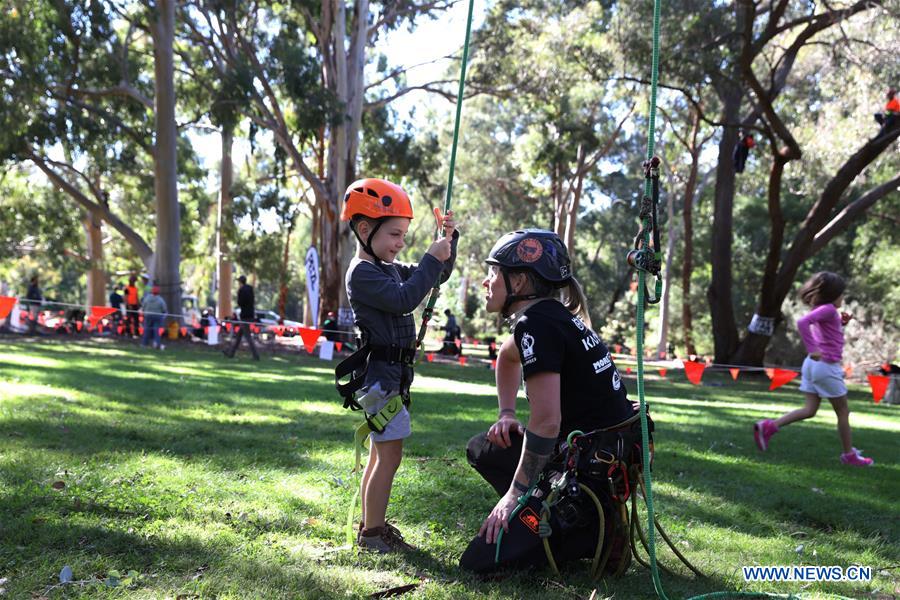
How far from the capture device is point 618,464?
3.53 meters

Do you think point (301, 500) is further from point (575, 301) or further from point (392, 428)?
point (575, 301)

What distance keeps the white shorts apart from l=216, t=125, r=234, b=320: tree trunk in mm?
23763

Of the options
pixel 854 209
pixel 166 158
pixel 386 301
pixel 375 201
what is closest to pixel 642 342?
pixel 386 301

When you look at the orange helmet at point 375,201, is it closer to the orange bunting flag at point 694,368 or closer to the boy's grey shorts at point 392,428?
the boy's grey shorts at point 392,428

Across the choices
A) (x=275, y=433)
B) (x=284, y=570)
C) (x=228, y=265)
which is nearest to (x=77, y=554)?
(x=284, y=570)

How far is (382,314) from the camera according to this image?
393 centimetres

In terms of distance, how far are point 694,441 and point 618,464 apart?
15.4ft

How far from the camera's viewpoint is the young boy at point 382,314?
3857 mm

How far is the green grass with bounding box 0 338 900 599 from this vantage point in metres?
3.50

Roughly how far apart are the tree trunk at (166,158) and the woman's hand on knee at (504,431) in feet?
61.8

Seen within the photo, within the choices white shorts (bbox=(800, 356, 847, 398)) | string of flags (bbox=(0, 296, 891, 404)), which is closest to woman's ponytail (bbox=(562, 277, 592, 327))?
string of flags (bbox=(0, 296, 891, 404))

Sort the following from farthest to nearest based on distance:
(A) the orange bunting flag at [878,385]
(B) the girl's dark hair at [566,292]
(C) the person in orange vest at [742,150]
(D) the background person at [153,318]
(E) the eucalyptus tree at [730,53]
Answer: (C) the person in orange vest at [742,150]
(D) the background person at [153,318]
(E) the eucalyptus tree at [730,53]
(A) the orange bunting flag at [878,385]
(B) the girl's dark hair at [566,292]

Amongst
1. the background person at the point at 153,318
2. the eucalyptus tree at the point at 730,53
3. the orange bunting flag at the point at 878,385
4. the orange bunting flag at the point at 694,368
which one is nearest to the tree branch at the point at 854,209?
the eucalyptus tree at the point at 730,53

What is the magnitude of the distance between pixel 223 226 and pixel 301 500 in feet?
90.6
